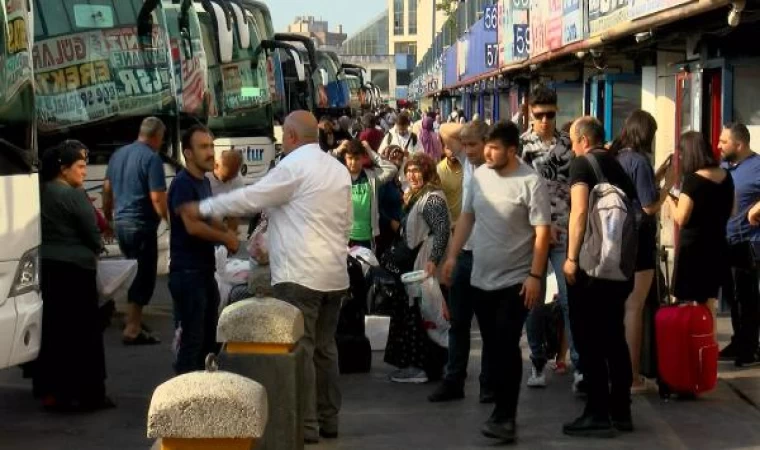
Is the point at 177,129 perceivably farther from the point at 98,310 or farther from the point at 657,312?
the point at 657,312

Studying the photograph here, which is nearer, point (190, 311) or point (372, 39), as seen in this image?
point (190, 311)

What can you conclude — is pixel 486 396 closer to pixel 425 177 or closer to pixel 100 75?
pixel 425 177

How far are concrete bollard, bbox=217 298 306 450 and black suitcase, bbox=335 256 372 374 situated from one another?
316 centimetres

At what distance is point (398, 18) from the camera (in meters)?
181

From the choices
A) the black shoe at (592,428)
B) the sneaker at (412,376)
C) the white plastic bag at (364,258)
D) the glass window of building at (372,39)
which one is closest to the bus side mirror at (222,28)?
the white plastic bag at (364,258)

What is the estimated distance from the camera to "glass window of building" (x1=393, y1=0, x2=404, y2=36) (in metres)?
179

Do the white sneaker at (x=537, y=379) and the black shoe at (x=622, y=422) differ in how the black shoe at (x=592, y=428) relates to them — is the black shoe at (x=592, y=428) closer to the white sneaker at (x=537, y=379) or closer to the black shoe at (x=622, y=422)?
the black shoe at (x=622, y=422)

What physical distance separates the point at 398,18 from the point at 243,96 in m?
160

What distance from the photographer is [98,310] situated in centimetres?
979

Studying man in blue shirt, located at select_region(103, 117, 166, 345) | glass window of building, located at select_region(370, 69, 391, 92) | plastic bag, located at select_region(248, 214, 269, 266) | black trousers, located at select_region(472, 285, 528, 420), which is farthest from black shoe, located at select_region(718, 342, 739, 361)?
glass window of building, located at select_region(370, 69, 391, 92)

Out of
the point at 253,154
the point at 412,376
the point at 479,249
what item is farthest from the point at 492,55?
the point at 479,249

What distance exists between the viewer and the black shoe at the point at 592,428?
877 centimetres

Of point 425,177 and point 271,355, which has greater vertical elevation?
point 425,177

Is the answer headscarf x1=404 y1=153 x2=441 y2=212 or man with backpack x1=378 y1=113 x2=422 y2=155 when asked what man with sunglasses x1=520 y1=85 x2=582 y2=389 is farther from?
man with backpack x1=378 y1=113 x2=422 y2=155
